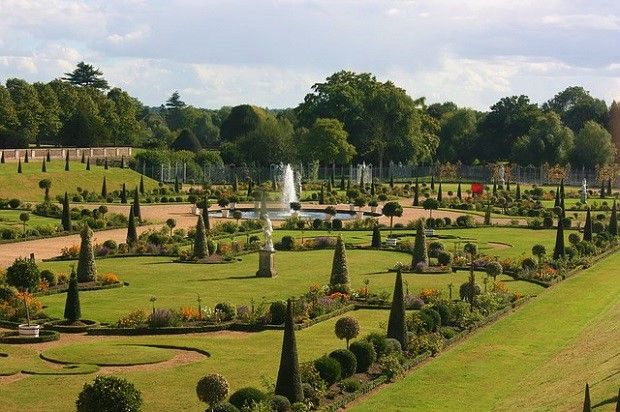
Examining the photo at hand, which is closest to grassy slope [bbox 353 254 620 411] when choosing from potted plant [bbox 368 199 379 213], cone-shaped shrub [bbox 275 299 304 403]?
cone-shaped shrub [bbox 275 299 304 403]

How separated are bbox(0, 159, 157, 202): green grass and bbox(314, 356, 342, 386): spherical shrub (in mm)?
70157

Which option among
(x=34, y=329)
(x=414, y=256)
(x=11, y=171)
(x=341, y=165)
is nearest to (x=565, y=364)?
(x=34, y=329)

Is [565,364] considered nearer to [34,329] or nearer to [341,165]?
[34,329]

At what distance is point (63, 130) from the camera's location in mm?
134500

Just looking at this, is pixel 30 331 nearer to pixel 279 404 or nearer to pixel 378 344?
pixel 378 344

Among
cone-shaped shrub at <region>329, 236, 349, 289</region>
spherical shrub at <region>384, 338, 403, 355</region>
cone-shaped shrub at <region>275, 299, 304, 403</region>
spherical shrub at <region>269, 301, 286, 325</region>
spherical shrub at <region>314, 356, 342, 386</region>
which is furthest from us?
cone-shaped shrub at <region>329, 236, 349, 289</region>

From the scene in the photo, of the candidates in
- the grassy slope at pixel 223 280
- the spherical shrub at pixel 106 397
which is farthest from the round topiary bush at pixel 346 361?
the grassy slope at pixel 223 280

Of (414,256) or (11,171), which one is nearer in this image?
(414,256)

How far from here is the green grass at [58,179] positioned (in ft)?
327

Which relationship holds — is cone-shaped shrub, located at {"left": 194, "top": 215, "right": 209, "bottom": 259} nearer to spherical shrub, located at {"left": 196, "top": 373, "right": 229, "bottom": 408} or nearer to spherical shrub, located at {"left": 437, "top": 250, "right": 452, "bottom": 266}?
spherical shrub, located at {"left": 437, "top": 250, "right": 452, "bottom": 266}

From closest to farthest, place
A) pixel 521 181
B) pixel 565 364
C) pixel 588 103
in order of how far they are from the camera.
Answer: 1. pixel 565 364
2. pixel 521 181
3. pixel 588 103

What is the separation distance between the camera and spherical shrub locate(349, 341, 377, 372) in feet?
110

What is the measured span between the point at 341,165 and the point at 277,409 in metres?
119

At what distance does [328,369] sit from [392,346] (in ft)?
14.5
